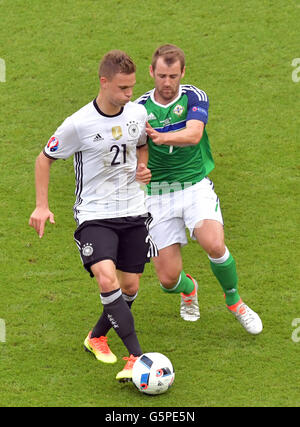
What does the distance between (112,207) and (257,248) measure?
2.72 meters

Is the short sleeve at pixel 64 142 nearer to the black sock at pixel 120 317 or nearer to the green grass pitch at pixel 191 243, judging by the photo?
the black sock at pixel 120 317

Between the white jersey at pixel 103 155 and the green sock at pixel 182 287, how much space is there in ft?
3.61

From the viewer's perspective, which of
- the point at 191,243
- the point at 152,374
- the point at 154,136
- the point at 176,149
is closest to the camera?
the point at 152,374

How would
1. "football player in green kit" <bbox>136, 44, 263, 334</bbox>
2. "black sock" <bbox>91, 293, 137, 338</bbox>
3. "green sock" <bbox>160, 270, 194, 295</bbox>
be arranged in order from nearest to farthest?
1. "black sock" <bbox>91, 293, 137, 338</bbox>
2. "football player in green kit" <bbox>136, 44, 263, 334</bbox>
3. "green sock" <bbox>160, 270, 194, 295</bbox>

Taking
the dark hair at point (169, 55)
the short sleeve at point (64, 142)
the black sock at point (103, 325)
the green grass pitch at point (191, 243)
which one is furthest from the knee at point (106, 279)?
the dark hair at point (169, 55)

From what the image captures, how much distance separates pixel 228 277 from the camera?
7996mm

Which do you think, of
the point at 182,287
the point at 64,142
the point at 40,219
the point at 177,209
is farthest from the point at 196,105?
the point at 40,219

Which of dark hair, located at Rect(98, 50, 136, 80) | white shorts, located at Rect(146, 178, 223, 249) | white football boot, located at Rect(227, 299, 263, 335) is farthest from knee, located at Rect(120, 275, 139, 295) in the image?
dark hair, located at Rect(98, 50, 136, 80)

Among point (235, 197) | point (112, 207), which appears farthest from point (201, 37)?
point (112, 207)

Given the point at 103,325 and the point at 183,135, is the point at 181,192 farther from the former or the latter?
the point at 103,325

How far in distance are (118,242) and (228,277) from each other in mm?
1180

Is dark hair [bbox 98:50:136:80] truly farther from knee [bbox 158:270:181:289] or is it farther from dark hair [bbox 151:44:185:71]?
knee [bbox 158:270:181:289]

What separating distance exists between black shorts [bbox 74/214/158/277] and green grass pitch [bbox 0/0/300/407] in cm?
89

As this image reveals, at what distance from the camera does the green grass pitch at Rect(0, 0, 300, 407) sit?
7.32m
